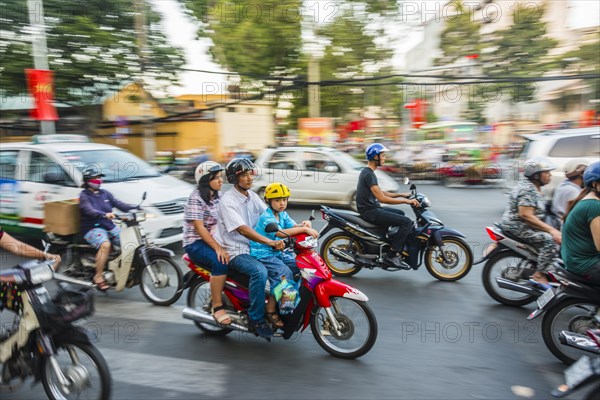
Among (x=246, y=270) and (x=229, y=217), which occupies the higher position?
(x=229, y=217)

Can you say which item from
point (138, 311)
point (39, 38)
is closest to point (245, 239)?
point (138, 311)

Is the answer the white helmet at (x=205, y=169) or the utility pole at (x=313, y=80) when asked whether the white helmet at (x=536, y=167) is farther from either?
the utility pole at (x=313, y=80)

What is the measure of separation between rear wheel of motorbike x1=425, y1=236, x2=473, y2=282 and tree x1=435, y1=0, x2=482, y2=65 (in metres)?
20.9

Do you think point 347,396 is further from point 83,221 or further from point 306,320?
→ point 83,221

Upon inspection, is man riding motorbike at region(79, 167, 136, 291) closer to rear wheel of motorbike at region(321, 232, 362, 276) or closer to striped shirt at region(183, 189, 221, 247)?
striped shirt at region(183, 189, 221, 247)

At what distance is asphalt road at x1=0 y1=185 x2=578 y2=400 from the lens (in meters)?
3.62

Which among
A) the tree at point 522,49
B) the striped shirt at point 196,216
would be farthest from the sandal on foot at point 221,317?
the tree at point 522,49

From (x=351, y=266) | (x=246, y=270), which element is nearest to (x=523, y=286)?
(x=351, y=266)

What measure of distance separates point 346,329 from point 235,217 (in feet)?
4.39

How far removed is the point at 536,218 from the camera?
198 inches

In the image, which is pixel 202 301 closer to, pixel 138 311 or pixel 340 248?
pixel 138 311

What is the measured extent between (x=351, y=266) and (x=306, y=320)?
2659 mm

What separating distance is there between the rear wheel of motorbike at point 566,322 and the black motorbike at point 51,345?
3440 millimetres

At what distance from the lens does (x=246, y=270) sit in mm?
4055
